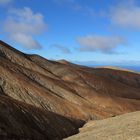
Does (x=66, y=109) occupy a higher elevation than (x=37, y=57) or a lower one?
lower

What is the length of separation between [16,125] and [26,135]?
1480mm

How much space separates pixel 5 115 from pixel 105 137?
1048 centimetres

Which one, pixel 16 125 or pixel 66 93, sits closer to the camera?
pixel 16 125

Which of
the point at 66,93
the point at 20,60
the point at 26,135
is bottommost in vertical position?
the point at 26,135

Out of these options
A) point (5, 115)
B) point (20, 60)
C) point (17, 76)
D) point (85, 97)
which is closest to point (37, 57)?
point (20, 60)

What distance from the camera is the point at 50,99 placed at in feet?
224

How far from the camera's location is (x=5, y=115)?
138 feet

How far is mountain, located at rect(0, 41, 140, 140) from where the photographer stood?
4378 cm

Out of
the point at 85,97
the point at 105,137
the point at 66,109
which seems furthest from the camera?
the point at 85,97

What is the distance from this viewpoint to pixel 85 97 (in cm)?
8481

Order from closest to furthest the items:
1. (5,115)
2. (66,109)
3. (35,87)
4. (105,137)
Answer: (105,137)
(5,115)
(66,109)
(35,87)

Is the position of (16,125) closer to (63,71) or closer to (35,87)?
(35,87)

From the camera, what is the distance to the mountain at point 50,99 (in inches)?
1724

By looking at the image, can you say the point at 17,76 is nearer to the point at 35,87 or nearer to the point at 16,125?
the point at 35,87
